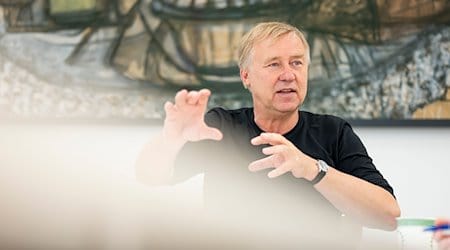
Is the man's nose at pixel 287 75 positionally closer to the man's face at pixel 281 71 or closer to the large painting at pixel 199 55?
the man's face at pixel 281 71

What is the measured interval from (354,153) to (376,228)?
0.25 m

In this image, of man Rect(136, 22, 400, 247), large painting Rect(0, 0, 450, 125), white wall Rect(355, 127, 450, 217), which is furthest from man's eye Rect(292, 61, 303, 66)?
white wall Rect(355, 127, 450, 217)

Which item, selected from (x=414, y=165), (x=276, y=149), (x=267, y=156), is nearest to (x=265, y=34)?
(x=267, y=156)

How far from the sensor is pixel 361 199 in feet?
4.36

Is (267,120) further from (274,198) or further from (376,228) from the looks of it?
(376,228)

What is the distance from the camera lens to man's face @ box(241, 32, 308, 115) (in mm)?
1588

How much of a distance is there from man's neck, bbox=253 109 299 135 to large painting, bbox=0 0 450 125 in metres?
0.65

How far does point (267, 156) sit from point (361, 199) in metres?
0.24

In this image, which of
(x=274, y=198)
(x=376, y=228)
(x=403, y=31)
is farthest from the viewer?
(x=403, y=31)

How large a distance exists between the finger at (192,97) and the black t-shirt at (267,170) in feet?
1.04

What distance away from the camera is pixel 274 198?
1.48 m

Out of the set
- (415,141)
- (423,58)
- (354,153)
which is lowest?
(415,141)

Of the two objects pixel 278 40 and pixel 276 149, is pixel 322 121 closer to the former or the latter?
pixel 278 40

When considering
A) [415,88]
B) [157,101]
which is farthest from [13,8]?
[415,88]
